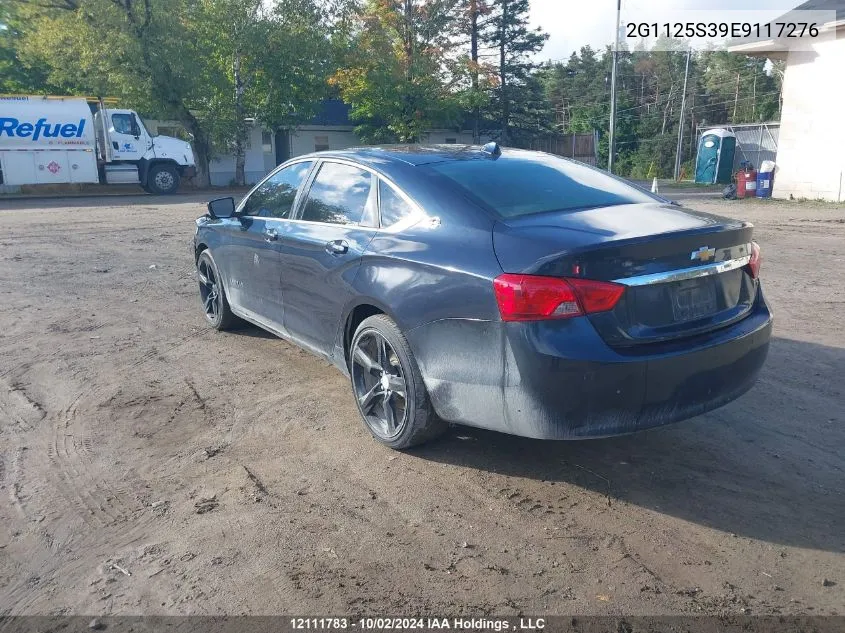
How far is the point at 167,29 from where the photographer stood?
28953 millimetres

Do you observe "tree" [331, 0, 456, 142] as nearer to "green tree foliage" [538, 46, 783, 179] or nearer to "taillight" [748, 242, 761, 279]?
"green tree foliage" [538, 46, 783, 179]

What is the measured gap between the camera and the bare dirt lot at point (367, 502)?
281 cm

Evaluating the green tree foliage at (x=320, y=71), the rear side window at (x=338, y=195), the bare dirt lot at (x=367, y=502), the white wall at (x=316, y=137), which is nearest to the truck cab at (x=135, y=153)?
the green tree foliage at (x=320, y=71)

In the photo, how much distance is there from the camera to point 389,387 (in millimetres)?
4016

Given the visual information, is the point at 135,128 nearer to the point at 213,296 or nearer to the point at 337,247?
the point at 213,296

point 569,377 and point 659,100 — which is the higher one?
point 659,100

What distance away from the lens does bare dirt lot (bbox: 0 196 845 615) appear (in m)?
2.81

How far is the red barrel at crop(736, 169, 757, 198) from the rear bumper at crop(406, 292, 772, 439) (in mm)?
21031

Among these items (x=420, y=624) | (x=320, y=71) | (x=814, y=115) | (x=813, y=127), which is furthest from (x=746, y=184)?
(x=420, y=624)

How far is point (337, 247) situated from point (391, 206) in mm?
436

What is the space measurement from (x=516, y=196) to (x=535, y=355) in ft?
3.75

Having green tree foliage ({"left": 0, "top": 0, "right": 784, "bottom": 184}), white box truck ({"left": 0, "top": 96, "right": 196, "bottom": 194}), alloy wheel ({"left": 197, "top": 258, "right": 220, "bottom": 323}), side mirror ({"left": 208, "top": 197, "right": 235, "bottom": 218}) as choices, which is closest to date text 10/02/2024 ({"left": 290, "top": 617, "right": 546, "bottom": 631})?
side mirror ({"left": 208, "top": 197, "right": 235, "bottom": 218})

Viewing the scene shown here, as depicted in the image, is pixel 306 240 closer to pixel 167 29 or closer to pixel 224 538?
pixel 224 538

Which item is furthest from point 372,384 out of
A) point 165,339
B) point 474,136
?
point 474,136
